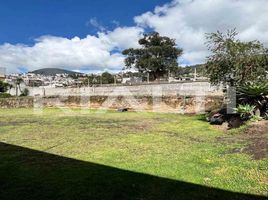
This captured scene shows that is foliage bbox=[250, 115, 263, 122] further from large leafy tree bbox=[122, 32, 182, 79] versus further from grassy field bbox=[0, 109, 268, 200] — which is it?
large leafy tree bbox=[122, 32, 182, 79]

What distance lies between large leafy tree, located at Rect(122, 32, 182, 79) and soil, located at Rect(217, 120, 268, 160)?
1328 inches

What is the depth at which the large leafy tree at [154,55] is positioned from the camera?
43.6 meters

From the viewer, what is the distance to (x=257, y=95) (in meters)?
11.2

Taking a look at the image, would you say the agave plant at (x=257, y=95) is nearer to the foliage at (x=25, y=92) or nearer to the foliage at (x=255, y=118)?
the foliage at (x=255, y=118)

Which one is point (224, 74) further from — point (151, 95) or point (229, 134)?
point (151, 95)

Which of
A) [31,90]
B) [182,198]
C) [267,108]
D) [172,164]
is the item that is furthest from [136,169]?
[31,90]

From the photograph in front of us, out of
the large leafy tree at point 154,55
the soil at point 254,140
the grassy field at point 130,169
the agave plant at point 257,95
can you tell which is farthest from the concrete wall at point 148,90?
the large leafy tree at point 154,55

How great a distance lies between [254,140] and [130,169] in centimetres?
374

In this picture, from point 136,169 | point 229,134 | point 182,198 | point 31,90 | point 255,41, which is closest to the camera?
point 182,198

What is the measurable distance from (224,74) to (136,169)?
822 centimetres

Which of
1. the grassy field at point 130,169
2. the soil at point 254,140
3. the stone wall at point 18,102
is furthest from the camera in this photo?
the stone wall at point 18,102

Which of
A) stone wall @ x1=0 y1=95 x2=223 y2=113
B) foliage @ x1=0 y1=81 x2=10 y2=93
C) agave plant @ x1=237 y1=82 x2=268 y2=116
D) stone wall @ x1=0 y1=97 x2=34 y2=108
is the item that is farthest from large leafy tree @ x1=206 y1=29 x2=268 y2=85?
foliage @ x1=0 y1=81 x2=10 y2=93

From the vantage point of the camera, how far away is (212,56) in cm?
1300

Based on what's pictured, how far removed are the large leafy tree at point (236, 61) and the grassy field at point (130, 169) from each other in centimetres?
370
